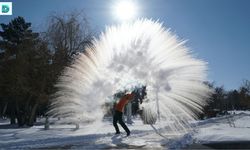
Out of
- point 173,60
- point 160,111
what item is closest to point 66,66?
point 160,111

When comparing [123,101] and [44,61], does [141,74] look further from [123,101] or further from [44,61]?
[44,61]

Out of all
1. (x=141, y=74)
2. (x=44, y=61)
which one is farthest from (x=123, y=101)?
(x=44, y=61)

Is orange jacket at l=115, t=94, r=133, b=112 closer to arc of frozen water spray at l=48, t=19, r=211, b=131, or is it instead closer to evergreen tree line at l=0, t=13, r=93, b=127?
arc of frozen water spray at l=48, t=19, r=211, b=131

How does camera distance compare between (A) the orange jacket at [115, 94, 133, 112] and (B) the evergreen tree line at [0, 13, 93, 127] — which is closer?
(A) the orange jacket at [115, 94, 133, 112]

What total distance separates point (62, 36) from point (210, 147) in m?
22.9

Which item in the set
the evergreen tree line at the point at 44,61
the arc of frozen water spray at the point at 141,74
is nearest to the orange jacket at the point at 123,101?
the arc of frozen water spray at the point at 141,74

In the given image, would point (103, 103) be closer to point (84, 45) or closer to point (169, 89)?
point (169, 89)

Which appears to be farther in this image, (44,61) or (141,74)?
(44,61)

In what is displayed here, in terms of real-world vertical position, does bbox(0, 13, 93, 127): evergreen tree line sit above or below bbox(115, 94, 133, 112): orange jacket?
above

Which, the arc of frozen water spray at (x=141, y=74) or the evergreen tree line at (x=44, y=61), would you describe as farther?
the evergreen tree line at (x=44, y=61)

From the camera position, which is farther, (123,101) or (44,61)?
(44,61)

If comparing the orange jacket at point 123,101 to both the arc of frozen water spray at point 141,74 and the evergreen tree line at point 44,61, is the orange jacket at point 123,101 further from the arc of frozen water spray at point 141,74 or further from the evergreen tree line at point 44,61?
the evergreen tree line at point 44,61

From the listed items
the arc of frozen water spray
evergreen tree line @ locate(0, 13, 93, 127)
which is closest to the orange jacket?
the arc of frozen water spray

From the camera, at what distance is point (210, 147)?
12.5 meters
